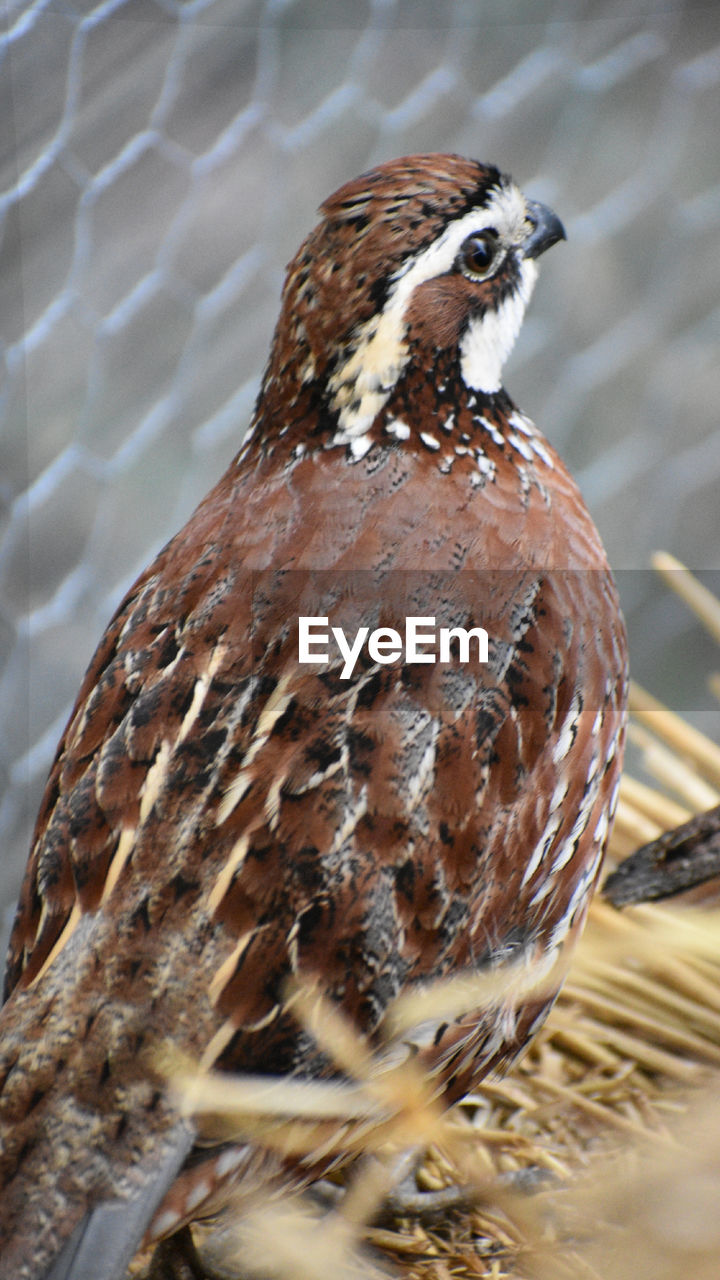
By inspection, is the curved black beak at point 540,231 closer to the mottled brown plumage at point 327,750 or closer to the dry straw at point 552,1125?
the mottled brown plumage at point 327,750

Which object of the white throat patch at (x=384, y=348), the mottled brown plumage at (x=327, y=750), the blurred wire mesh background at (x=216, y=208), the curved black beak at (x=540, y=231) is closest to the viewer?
the mottled brown plumage at (x=327, y=750)

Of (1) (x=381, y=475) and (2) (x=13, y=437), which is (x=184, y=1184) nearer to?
(1) (x=381, y=475)

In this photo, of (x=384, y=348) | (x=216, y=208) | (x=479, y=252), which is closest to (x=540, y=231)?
(x=479, y=252)

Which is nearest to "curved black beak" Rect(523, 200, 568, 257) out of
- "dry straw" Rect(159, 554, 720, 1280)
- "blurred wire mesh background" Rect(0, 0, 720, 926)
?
"dry straw" Rect(159, 554, 720, 1280)

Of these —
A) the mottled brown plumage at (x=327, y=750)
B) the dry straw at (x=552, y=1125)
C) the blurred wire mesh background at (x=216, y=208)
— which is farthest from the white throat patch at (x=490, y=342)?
the blurred wire mesh background at (x=216, y=208)

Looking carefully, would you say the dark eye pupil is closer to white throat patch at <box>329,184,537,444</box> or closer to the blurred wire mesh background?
white throat patch at <box>329,184,537,444</box>

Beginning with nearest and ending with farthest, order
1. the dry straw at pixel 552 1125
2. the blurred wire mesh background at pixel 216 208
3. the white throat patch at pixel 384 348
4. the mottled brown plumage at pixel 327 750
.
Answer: the dry straw at pixel 552 1125 → the mottled brown plumage at pixel 327 750 → the white throat patch at pixel 384 348 → the blurred wire mesh background at pixel 216 208

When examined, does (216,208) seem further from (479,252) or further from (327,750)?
(327,750)

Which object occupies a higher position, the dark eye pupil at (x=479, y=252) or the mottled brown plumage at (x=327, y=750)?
the dark eye pupil at (x=479, y=252)
